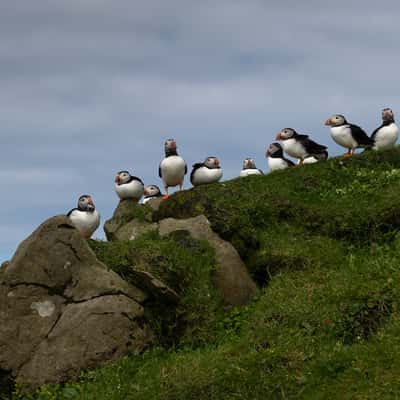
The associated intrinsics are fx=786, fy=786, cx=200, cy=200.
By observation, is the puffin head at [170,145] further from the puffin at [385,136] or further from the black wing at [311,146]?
the puffin at [385,136]

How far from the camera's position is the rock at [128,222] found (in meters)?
18.3

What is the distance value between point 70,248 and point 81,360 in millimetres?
2187

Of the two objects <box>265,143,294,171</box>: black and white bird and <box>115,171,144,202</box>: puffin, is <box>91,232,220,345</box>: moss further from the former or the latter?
<box>265,143,294,171</box>: black and white bird

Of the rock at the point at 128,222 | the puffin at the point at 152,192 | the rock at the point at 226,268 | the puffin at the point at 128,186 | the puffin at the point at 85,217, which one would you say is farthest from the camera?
the puffin at the point at 152,192

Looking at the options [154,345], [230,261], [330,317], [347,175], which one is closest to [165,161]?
[347,175]

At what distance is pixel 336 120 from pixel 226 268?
8.99 meters

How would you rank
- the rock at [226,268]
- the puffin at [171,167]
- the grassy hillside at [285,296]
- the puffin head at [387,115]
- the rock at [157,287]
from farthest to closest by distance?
1. the puffin head at [387,115]
2. the puffin at [171,167]
3. the rock at [226,268]
4. the rock at [157,287]
5. the grassy hillside at [285,296]

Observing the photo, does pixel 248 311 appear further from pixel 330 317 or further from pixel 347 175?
pixel 347 175

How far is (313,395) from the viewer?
10.7 meters

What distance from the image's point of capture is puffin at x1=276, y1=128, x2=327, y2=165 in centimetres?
2230

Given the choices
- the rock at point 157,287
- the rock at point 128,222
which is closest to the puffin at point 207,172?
the rock at point 128,222

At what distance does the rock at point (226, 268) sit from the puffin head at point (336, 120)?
7.83 m

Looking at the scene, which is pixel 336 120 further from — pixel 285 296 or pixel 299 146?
pixel 285 296

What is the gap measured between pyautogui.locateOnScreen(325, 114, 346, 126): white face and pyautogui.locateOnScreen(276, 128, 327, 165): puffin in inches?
31.1
